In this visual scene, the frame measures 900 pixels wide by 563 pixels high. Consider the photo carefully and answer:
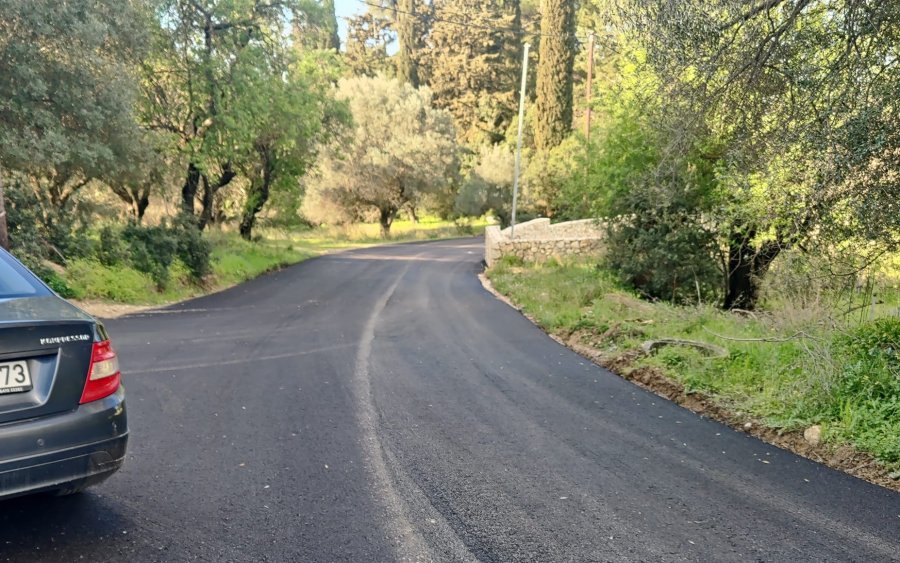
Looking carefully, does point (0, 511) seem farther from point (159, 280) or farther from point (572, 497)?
point (159, 280)

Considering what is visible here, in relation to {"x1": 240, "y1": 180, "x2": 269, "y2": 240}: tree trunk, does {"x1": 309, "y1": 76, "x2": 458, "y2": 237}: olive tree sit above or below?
above

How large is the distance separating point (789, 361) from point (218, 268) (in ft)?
50.4

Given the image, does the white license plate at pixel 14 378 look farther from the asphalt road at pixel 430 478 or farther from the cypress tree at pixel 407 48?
the cypress tree at pixel 407 48

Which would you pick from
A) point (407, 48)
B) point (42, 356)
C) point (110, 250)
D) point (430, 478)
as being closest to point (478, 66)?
point (407, 48)

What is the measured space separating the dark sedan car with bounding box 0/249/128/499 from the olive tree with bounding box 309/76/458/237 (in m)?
34.9

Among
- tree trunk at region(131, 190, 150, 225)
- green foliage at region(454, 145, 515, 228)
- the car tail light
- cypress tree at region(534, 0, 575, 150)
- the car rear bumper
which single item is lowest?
the car rear bumper

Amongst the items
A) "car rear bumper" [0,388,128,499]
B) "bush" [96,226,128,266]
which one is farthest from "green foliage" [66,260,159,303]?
"car rear bumper" [0,388,128,499]

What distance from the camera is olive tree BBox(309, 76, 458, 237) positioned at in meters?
38.0

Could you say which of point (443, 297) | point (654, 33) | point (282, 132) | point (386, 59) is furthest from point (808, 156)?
point (386, 59)

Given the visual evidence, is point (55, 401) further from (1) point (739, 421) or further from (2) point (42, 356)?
(1) point (739, 421)

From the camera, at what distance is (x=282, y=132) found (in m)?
21.4

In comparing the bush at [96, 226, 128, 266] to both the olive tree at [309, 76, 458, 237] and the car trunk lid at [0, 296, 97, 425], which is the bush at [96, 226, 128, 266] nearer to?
the car trunk lid at [0, 296, 97, 425]

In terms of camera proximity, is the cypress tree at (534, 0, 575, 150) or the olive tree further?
the olive tree

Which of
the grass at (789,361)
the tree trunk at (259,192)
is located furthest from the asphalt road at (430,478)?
the tree trunk at (259,192)
